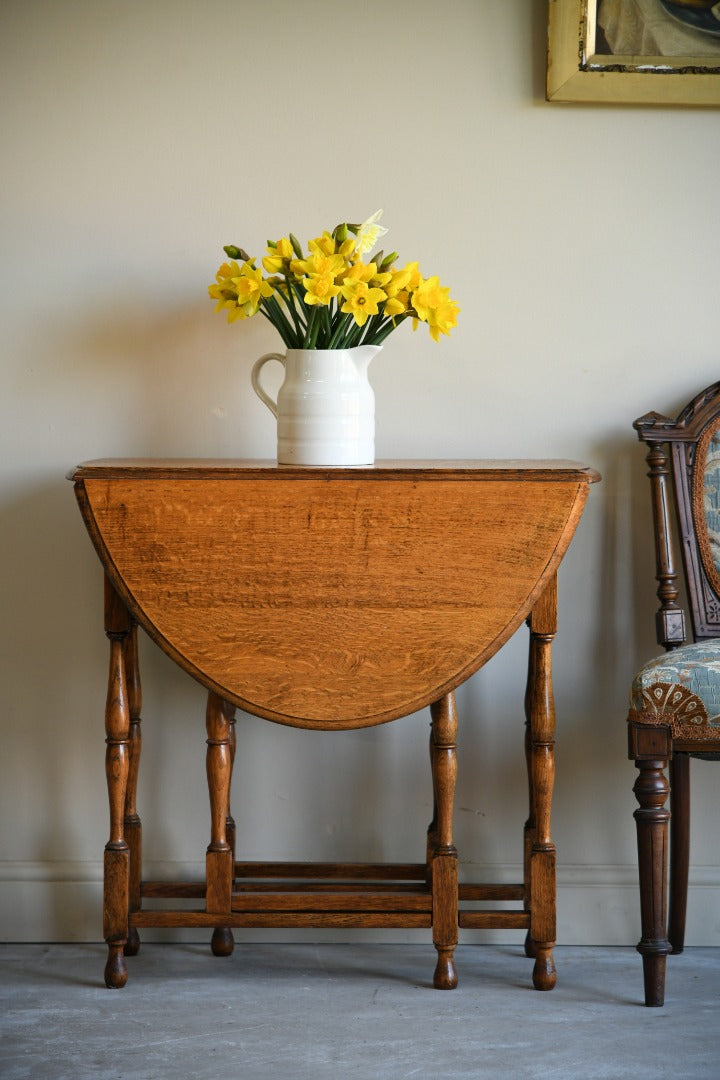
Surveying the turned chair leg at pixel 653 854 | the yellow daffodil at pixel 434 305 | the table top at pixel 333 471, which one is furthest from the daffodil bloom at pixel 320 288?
the turned chair leg at pixel 653 854

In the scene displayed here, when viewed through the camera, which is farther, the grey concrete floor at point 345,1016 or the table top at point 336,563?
the table top at point 336,563

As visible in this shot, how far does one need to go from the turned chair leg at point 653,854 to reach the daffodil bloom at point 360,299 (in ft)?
2.77

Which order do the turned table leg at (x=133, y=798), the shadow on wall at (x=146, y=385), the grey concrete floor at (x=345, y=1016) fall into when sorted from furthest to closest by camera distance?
the shadow on wall at (x=146, y=385) → the turned table leg at (x=133, y=798) → the grey concrete floor at (x=345, y=1016)

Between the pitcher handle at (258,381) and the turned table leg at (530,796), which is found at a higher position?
the pitcher handle at (258,381)

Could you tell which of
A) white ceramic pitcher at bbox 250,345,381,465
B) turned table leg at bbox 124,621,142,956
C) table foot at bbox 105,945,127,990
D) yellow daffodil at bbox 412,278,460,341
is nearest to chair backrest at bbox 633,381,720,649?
yellow daffodil at bbox 412,278,460,341

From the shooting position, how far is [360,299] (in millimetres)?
1771

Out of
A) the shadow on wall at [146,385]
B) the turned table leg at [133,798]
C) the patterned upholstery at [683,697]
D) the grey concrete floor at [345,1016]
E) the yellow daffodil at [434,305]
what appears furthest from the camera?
the shadow on wall at [146,385]

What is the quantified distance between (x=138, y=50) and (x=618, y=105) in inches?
36.0

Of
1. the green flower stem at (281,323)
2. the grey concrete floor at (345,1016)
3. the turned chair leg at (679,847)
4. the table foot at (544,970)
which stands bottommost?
the grey concrete floor at (345,1016)

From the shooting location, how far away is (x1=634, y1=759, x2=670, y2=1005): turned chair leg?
172 centimetres

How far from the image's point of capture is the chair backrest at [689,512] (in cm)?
197

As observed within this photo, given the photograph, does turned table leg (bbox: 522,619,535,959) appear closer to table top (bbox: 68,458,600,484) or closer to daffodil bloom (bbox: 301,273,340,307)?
table top (bbox: 68,458,600,484)

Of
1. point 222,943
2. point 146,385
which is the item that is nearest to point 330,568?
point 146,385

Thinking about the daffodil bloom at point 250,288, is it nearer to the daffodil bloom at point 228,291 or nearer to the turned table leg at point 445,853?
the daffodil bloom at point 228,291
